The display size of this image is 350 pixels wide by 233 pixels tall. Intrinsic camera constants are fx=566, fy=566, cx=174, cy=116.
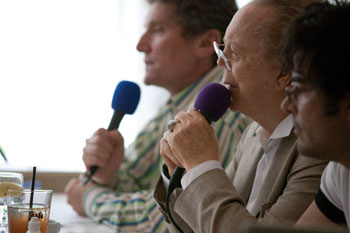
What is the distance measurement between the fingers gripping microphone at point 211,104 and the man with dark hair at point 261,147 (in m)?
0.03


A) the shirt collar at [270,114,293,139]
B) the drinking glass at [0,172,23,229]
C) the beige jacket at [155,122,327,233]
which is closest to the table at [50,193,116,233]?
the drinking glass at [0,172,23,229]

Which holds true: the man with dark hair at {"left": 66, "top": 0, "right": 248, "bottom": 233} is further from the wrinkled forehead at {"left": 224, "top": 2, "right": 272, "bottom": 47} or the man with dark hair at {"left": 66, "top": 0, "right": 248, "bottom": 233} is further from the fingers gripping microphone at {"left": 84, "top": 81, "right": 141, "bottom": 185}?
the wrinkled forehead at {"left": 224, "top": 2, "right": 272, "bottom": 47}

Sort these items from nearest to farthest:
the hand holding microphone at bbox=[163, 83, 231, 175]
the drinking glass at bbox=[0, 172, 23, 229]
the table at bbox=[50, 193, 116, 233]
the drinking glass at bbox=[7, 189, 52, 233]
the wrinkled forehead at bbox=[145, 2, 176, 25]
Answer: the drinking glass at bbox=[7, 189, 52, 233], the hand holding microphone at bbox=[163, 83, 231, 175], the drinking glass at bbox=[0, 172, 23, 229], the table at bbox=[50, 193, 116, 233], the wrinkled forehead at bbox=[145, 2, 176, 25]

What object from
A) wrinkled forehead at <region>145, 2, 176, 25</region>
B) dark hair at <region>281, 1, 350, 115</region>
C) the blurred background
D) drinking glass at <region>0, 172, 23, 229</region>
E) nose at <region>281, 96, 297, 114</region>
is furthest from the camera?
the blurred background

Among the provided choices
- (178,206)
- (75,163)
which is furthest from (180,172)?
(75,163)

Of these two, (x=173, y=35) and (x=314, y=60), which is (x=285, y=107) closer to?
(x=314, y=60)

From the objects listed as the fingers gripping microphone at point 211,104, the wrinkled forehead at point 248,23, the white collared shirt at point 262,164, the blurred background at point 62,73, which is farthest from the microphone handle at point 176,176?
the blurred background at point 62,73

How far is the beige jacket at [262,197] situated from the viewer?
1255 mm

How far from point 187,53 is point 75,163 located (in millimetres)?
983

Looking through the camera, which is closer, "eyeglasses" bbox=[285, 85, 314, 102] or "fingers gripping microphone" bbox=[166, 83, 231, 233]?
"eyeglasses" bbox=[285, 85, 314, 102]

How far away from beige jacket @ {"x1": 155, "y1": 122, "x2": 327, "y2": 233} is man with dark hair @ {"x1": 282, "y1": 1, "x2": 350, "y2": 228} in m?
0.17

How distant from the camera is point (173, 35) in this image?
2.39 meters

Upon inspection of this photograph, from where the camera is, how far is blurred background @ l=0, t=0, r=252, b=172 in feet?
9.52

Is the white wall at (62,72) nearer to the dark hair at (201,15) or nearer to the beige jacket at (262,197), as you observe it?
the dark hair at (201,15)
